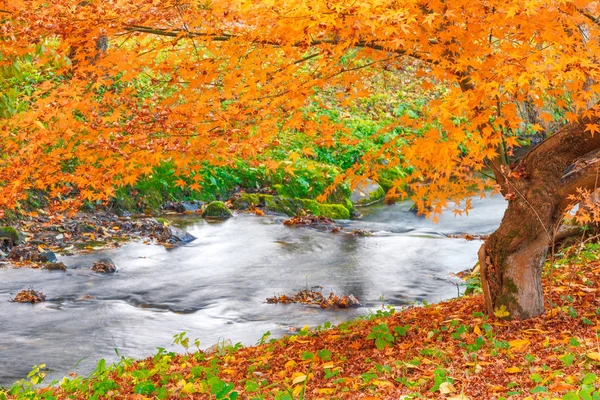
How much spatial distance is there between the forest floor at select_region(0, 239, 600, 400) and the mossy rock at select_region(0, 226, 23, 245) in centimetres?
614

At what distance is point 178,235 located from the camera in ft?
46.3

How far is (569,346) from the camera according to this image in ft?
16.5

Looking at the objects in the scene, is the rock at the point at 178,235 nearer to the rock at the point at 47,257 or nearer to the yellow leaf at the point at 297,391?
the rock at the point at 47,257

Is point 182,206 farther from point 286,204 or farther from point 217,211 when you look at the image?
point 286,204

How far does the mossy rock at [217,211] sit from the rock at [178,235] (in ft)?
5.69

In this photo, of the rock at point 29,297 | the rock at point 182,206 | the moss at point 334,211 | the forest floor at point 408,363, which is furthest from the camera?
the moss at point 334,211

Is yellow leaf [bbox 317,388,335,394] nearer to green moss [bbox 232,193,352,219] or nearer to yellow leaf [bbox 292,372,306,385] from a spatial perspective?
yellow leaf [bbox 292,372,306,385]

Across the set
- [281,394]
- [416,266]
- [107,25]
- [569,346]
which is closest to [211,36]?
[107,25]

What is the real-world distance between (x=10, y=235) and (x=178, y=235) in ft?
10.8

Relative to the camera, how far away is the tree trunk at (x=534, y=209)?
5.79 metres

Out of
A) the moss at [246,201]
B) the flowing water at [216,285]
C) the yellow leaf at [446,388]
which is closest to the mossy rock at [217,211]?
the flowing water at [216,285]

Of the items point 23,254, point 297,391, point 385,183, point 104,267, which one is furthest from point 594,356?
point 385,183

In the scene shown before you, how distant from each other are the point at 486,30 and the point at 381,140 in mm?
16349

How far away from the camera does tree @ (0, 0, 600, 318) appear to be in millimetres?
4617
